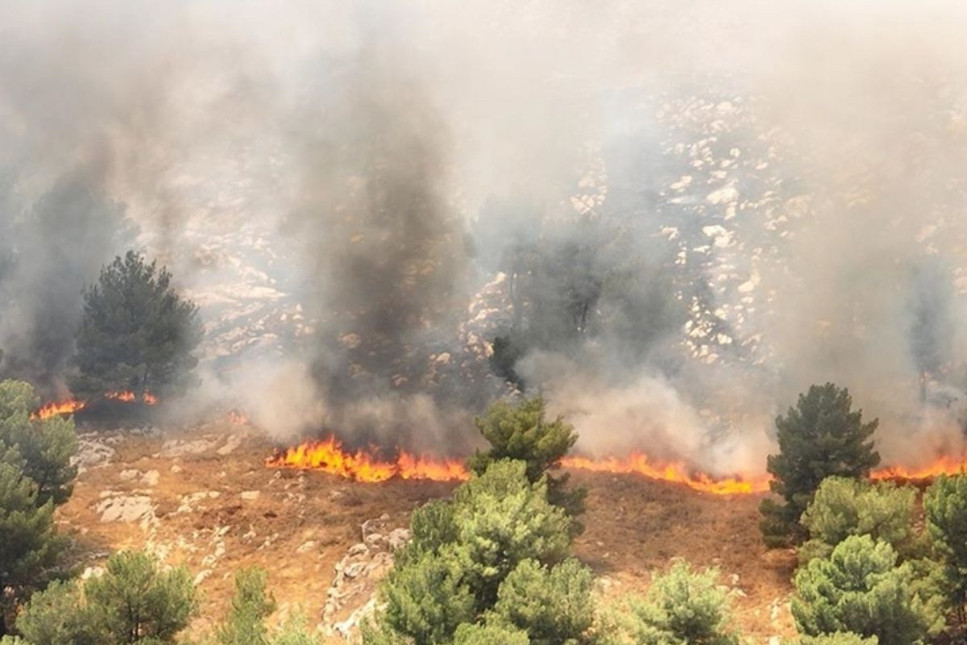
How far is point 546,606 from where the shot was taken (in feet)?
70.8

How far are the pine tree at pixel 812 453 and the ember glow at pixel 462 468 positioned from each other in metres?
6.34

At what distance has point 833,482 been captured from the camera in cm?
2511

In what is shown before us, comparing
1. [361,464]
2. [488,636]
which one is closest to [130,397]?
[361,464]

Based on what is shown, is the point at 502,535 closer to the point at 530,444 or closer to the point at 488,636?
the point at 488,636

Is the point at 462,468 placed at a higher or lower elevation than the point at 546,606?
higher

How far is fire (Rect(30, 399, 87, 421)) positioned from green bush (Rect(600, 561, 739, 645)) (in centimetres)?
3699

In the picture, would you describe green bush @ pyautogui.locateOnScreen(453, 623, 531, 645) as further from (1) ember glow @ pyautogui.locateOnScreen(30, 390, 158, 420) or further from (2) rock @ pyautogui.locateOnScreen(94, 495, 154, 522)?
(1) ember glow @ pyautogui.locateOnScreen(30, 390, 158, 420)

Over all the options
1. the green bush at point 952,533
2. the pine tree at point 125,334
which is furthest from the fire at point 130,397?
the green bush at point 952,533

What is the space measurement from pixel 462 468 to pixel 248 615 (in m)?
16.9

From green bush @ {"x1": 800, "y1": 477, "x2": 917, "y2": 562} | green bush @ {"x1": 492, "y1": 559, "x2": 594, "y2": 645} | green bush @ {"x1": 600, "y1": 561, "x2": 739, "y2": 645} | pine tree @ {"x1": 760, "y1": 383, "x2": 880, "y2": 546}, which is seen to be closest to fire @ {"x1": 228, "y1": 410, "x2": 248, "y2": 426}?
green bush @ {"x1": 492, "y1": 559, "x2": 594, "y2": 645}

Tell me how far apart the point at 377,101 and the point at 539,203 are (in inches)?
848

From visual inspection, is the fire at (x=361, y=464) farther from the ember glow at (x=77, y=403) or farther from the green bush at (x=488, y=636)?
the green bush at (x=488, y=636)

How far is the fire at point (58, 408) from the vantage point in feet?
150

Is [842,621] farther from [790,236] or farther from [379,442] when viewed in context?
[790,236]
